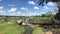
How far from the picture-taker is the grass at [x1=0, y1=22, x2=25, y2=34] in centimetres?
294

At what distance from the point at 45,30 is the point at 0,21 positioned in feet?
3.65

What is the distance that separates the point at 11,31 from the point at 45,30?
82cm

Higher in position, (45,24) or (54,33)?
(45,24)

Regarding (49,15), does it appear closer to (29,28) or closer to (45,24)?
(45,24)

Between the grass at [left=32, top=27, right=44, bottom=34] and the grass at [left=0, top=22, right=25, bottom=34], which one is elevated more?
the grass at [left=0, top=22, right=25, bottom=34]

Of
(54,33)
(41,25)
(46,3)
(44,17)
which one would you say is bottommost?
(54,33)

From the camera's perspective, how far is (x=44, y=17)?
3.07m

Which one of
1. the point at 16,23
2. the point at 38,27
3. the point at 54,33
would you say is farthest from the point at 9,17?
the point at 54,33

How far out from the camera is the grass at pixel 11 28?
2.94 metres

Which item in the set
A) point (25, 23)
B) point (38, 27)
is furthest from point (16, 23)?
point (38, 27)

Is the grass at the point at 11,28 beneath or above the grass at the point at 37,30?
above

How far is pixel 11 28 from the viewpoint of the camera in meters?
3.01

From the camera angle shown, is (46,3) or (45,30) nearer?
(45,30)

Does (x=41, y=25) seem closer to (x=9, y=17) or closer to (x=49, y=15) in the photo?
(x=49, y=15)
